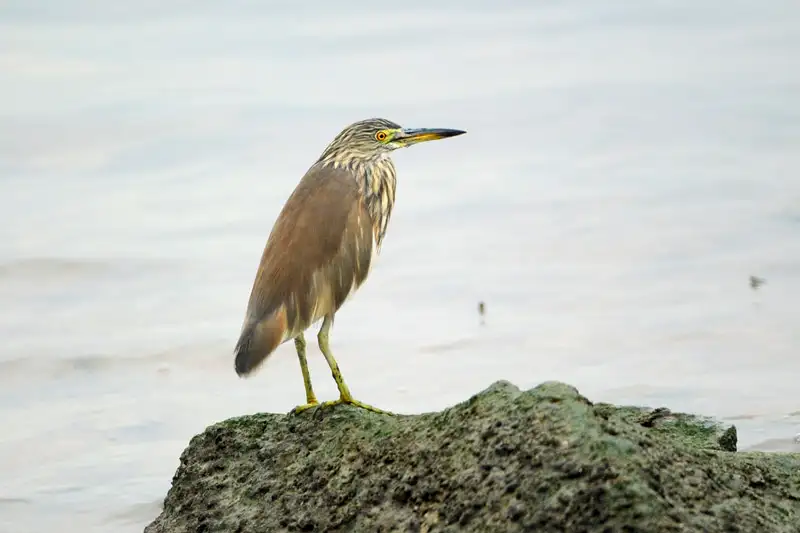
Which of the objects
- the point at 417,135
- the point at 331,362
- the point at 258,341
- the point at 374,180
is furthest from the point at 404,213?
the point at 258,341

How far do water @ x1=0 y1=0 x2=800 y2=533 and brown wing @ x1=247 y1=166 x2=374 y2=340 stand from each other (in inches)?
86.1

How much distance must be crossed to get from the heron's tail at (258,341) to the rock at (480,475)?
1.15 feet

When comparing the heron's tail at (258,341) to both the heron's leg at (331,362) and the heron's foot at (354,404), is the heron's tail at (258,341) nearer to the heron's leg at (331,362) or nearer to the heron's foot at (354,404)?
the heron's leg at (331,362)

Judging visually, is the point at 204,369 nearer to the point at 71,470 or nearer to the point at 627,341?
the point at 71,470

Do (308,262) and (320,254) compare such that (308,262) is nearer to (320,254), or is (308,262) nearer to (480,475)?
(320,254)

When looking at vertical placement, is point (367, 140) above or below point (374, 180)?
above

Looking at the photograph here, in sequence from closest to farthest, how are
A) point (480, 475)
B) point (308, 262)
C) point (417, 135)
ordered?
point (480, 475) < point (308, 262) < point (417, 135)

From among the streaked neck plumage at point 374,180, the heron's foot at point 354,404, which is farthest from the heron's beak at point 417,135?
the heron's foot at point 354,404

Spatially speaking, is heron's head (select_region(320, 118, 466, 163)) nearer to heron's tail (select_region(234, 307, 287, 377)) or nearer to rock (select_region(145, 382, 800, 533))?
heron's tail (select_region(234, 307, 287, 377))

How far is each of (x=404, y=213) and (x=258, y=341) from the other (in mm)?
6142

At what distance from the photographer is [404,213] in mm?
11391

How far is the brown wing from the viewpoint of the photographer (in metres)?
5.50

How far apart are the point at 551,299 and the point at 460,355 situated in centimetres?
116

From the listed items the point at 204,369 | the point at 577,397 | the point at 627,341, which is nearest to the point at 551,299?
the point at 627,341
